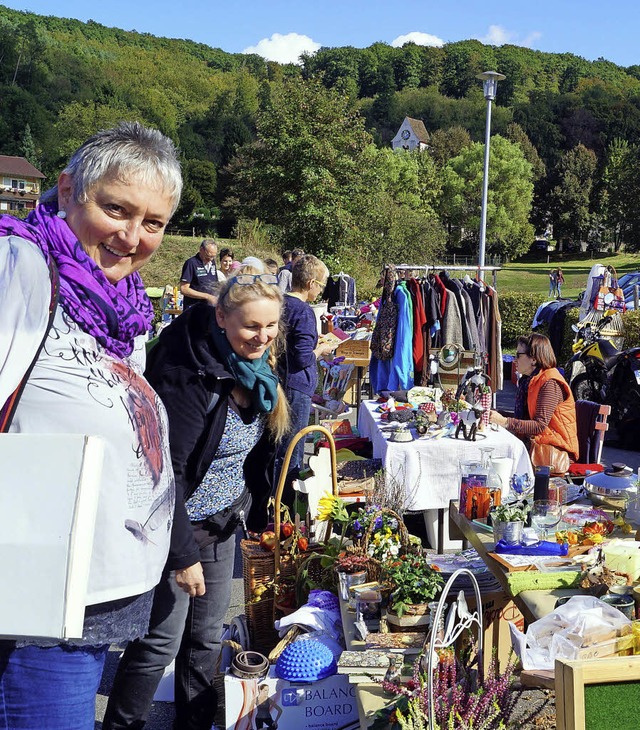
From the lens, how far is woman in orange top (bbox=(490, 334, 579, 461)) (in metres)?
4.71

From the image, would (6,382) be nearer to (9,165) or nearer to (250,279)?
(250,279)

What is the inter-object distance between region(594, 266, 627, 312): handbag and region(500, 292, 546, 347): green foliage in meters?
4.16

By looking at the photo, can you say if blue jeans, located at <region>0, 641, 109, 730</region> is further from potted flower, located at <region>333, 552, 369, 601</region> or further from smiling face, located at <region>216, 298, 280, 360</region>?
potted flower, located at <region>333, 552, 369, 601</region>

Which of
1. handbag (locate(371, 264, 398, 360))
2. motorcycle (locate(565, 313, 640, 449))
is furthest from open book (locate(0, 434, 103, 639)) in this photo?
motorcycle (locate(565, 313, 640, 449))

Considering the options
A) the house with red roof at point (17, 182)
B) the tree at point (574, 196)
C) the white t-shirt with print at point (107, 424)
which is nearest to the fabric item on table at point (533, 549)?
the white t-shirt with print at point (107, 424)

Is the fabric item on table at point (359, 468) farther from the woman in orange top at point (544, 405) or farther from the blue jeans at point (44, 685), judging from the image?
the blue jeans at point (44, 685)

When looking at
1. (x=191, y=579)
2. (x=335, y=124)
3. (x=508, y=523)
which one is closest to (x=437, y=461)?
(x=508, y=523)

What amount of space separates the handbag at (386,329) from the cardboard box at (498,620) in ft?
15.3

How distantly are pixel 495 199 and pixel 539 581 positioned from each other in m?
53.5

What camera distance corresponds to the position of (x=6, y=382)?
1119mm

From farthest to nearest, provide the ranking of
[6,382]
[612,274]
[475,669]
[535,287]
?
[535,287], [612,274], [475,669], [6,382]

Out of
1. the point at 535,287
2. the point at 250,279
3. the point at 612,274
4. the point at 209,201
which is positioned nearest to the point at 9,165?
the point at 209,201

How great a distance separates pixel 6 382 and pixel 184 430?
1.01 m

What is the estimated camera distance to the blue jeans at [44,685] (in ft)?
4.14
